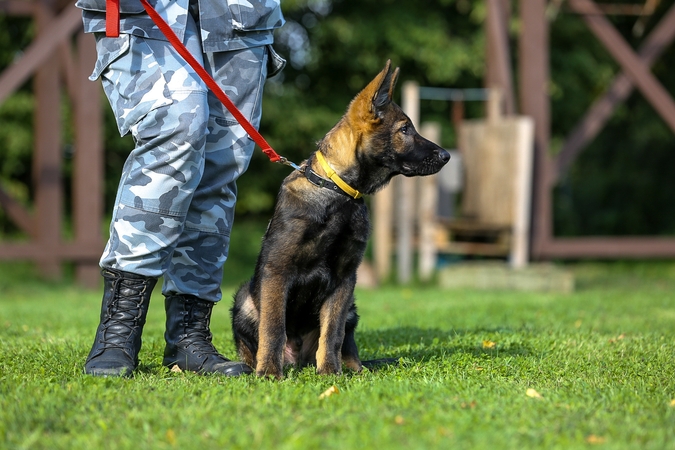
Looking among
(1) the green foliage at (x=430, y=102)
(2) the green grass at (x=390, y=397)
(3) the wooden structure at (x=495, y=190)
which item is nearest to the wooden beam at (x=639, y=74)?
(3) the wooden structure at (x=495, y=190)

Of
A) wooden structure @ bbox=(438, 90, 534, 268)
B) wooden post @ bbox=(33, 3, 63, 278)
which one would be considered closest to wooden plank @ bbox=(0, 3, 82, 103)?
wooden post @ bbox=(33, 3, 63, 278)

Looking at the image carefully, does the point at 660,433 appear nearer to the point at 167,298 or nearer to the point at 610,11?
the point at 167,298

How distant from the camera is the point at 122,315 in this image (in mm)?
3717

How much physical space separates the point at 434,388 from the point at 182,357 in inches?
51.8

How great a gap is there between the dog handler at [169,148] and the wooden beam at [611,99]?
7.57m

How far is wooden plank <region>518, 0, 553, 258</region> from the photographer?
10609 millimetres

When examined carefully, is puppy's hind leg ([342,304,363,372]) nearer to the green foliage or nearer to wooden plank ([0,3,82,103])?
wooden plank ([0,3,82,103])

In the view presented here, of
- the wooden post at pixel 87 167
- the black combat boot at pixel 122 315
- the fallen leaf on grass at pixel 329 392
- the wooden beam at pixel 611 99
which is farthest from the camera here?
the wooden beam at pixel 611 99

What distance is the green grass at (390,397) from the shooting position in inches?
103

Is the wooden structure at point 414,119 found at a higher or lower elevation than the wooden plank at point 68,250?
higher

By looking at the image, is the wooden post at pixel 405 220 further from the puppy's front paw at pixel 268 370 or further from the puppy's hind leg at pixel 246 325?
the puppy's front paw at pixel 268 370

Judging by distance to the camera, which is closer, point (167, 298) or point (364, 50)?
point (167, 298)

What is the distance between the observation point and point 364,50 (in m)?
18.1

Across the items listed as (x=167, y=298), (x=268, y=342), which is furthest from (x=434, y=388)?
(x=167, y=298)
